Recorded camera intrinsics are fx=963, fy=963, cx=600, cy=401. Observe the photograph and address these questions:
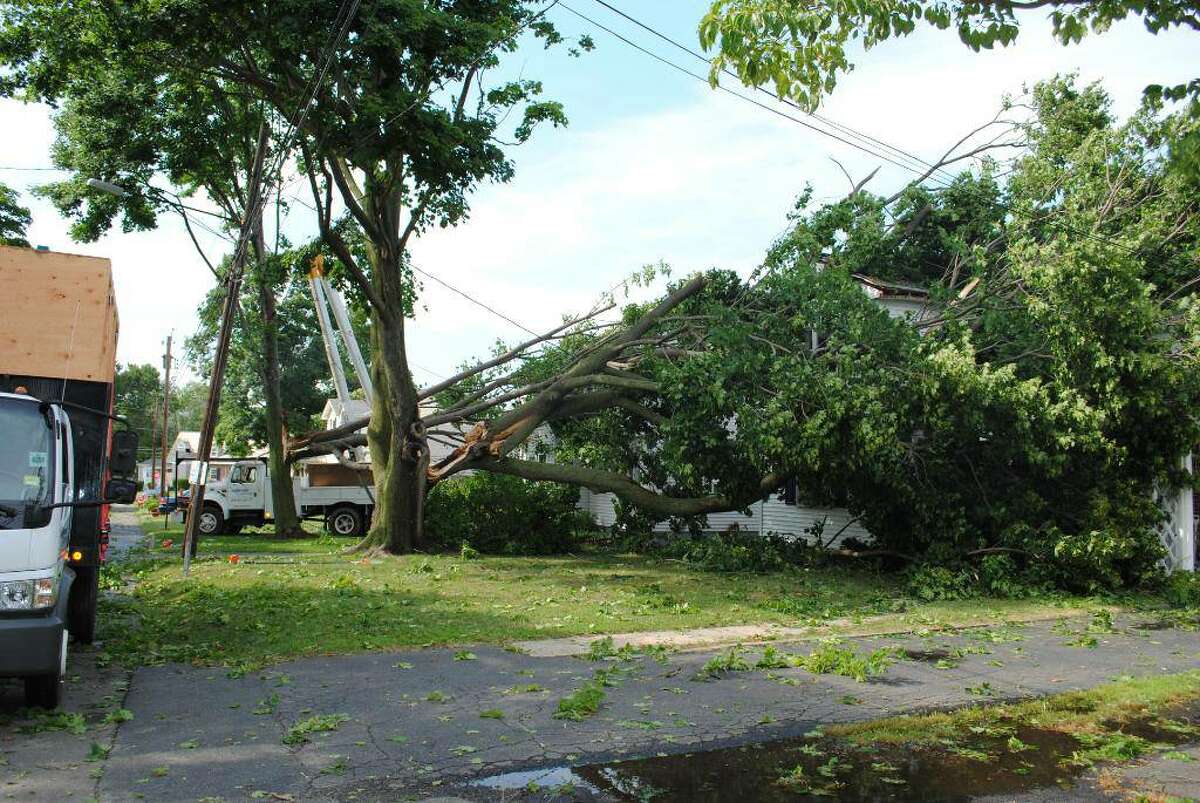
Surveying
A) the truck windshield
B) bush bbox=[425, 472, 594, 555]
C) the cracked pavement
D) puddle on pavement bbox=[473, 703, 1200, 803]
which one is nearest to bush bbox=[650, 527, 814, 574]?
bush bbox=[425, 472, 594, 555]

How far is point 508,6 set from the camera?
16547mm

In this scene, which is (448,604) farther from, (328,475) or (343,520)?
(328,475)

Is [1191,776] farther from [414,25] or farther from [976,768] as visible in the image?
[414,25]

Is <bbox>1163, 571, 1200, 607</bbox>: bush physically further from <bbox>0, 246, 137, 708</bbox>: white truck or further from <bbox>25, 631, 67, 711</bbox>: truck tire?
<bbox>25, 631, 67, 711</bbox>: truck tire

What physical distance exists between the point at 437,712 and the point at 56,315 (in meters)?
5.06

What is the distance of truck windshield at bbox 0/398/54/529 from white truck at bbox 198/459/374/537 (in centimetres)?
2065

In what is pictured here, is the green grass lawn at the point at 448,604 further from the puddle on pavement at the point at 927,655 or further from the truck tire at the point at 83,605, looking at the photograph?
the puddle on pavement at the point at 927,655

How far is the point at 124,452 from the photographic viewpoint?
8.04m

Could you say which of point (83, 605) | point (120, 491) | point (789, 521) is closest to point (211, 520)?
point (789, 521)

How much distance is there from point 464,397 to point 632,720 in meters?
16.2

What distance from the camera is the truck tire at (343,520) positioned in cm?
2844

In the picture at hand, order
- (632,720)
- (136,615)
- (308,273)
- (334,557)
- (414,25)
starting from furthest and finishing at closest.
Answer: (308,273), (334,557), (414,25), (136,615), (632,720)

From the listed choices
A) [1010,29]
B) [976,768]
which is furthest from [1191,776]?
[1010,29]

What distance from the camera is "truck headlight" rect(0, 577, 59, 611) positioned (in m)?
6.09
